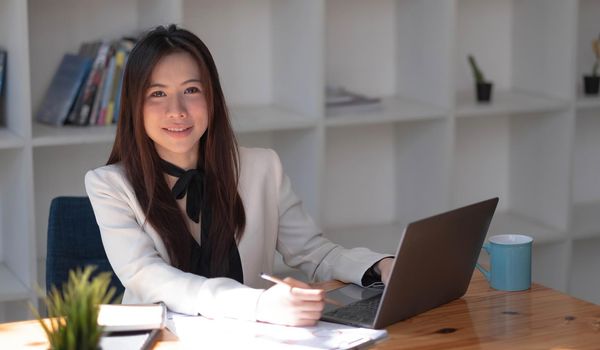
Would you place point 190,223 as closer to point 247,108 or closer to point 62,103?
point 62,103

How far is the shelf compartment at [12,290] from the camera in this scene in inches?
123

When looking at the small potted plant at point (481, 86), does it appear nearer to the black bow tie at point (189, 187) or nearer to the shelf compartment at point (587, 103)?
the shelf compartment at point (587, 103)

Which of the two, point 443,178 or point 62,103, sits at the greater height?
point 62,103

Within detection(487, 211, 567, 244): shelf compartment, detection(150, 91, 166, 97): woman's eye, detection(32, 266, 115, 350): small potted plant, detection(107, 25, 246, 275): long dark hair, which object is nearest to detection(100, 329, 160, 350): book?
detection(32, 266, 115, 350): small potted plant

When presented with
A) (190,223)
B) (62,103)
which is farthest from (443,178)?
(190,223)

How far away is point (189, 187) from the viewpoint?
2340 mm

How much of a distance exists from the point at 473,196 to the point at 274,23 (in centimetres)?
109

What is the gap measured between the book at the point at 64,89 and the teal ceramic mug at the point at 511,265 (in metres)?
1.62

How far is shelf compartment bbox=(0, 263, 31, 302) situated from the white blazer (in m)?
1.00

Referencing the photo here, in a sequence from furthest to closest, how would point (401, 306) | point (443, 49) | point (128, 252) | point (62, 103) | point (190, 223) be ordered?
point (443, 49)
point (62, 103)
point (190, 223)
point (128, 252)
point (401, 306)

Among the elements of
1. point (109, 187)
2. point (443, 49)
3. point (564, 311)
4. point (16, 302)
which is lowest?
point (16, 302)

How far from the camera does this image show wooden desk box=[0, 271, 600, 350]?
180cm

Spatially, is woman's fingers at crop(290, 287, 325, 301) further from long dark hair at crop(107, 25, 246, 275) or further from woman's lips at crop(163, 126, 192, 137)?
woman's lips at crop(163, 126, 192, 137)

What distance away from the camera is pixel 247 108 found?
3.70m
